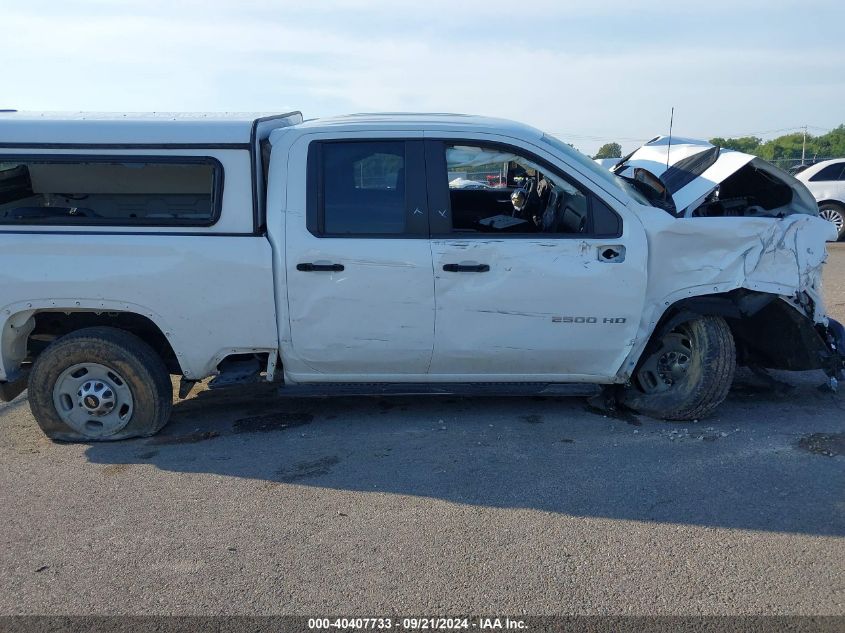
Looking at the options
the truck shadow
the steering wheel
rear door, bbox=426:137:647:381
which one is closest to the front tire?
the truck shadow

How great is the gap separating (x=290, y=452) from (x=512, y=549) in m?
1.76

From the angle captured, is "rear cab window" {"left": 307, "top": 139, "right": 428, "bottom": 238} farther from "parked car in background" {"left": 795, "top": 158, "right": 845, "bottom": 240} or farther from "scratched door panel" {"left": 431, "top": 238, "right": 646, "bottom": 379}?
"parked car in background" {"left": 795, "top": 158, "right": 845, "bottom": 240}

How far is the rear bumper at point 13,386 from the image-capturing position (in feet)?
15.6

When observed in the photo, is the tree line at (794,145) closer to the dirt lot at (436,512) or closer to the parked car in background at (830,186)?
the parked car in background at (830,186)

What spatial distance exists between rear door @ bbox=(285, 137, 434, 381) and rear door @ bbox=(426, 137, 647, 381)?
0.41 ft

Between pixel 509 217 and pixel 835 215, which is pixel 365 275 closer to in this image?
pixel 509 217

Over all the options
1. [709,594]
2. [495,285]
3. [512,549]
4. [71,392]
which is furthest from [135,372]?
→ [709,594]

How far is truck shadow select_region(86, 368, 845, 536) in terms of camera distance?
→ 3854 mm

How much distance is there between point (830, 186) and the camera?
1411cm

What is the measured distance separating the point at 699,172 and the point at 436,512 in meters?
3.21

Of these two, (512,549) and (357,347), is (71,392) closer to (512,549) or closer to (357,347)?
(357,347)

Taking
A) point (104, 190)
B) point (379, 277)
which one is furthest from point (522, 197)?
point (104, 190)

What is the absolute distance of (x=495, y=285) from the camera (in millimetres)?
4527

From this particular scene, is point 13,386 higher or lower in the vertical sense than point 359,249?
lower
